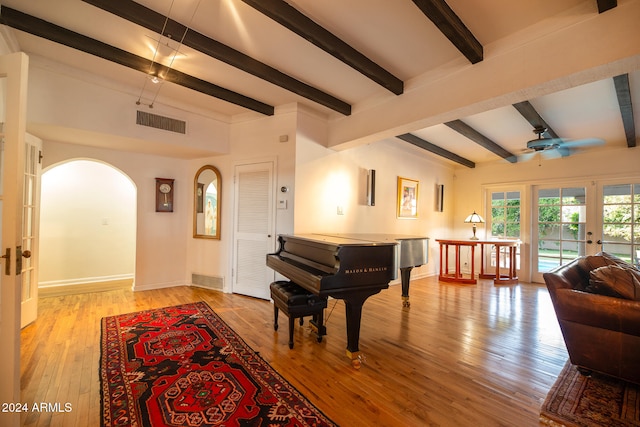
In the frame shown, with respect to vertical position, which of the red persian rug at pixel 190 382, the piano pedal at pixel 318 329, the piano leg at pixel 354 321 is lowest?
the red persian rug at pixel 190 382

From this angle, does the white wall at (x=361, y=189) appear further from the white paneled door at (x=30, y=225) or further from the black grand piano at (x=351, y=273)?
the white paneled door at (x=30, y=225)

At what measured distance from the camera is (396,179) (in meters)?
5.26

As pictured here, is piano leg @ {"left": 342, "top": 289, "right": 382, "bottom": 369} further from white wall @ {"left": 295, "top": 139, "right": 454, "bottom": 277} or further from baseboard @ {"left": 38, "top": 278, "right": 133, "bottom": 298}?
baseboard @ {"left": 38, "top": 278, "right": 133, "bottom": 298}

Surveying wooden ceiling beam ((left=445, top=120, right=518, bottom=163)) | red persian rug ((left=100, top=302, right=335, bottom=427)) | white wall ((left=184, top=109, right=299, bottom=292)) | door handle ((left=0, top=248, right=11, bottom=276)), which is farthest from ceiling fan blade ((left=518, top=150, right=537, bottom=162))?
door handle ((left=0, top=248, right=11, bottom=276))

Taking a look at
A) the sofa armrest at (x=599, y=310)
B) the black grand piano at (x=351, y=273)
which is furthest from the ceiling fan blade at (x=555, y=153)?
the black grand piano at (x=351, y=273)

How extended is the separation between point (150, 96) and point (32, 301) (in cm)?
270

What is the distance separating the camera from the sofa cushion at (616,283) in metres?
1.96

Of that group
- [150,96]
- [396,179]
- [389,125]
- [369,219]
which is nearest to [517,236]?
[396,179]

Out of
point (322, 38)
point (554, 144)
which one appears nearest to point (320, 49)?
point (322, 38)

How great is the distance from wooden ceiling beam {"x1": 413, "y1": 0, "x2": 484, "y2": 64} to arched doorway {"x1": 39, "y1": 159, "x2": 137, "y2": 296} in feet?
14.7

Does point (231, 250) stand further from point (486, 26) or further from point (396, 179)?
point (486, 26)

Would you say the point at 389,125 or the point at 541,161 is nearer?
the point at 389,125

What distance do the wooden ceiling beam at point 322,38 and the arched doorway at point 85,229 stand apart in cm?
357

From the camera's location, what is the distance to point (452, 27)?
2092mm
